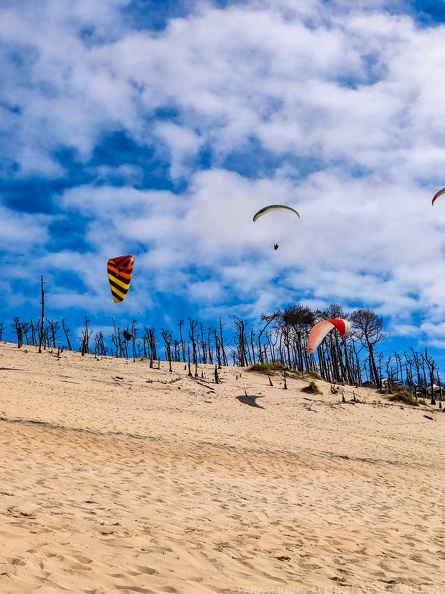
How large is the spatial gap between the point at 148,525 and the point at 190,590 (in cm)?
242

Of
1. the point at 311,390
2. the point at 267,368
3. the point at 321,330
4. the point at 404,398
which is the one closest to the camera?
the point at 321,330

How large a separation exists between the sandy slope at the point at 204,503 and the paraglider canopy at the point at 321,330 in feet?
19.1

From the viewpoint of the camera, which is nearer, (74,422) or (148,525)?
(148,525)

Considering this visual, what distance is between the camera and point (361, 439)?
24.4 meters

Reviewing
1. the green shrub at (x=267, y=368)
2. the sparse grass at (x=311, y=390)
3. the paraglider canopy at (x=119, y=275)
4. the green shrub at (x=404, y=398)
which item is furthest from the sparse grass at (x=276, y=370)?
the paraglider canopy at (x=119, y=275)

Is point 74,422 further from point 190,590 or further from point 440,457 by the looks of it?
point 440,457

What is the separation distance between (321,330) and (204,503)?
2320 cm

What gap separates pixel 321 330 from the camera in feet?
102

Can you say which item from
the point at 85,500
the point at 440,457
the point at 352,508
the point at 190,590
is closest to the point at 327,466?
the point at 352,508

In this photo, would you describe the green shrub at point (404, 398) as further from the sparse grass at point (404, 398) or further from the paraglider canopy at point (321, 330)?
the paraglider canopy at point (321, 330)

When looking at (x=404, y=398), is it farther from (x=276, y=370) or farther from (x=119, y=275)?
(x=119, y=275)

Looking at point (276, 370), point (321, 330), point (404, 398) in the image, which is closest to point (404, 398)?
point (404, 398)

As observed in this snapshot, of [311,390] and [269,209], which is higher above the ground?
[269,209]

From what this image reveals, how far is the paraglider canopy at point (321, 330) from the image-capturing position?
28.5 m
